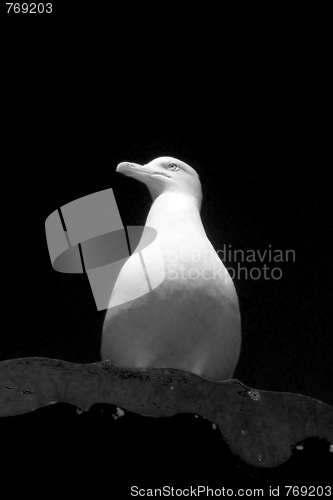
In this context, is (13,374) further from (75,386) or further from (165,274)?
(165,274)

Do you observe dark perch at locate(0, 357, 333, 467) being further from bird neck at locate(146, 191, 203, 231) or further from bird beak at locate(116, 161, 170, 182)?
bird beak at locate(116, 161, 170, 182)

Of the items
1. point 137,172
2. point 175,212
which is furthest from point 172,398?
point 137,172

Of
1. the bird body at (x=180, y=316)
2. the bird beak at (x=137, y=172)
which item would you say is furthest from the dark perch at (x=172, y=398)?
the bird beak at (x=137, y=172)

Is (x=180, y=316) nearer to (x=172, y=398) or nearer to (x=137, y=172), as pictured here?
(x=172, y=398)

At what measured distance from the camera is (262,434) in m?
2.28

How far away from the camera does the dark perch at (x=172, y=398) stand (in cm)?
→ 219

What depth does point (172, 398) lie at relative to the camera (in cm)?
224

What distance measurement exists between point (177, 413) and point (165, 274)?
1.33 ft

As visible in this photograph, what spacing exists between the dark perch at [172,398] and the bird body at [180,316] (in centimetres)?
19

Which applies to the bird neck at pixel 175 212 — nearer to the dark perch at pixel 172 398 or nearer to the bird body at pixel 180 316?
the bird body at pixel 180 316

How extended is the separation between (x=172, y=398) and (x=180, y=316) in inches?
10.3

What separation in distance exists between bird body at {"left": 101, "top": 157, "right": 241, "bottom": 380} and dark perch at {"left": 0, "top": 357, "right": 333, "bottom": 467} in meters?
0.19

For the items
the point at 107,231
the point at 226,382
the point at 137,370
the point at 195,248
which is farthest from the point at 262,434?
the point at 107,231

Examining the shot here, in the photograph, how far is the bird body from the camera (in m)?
2.43
